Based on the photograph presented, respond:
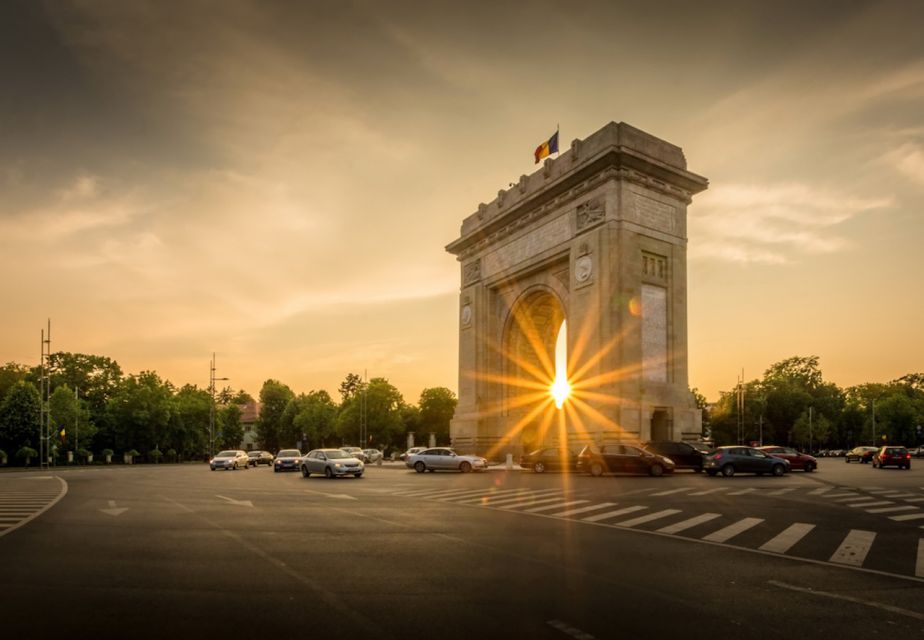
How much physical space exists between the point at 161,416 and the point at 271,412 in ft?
114

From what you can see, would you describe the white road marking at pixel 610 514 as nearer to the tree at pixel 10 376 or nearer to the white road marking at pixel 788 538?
the white road marking at pixel 788 538

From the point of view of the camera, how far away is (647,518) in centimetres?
1438

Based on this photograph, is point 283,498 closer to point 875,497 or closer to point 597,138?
point 875,497

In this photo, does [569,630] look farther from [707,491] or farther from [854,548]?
[707,491]

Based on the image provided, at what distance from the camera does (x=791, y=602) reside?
23.2 ft

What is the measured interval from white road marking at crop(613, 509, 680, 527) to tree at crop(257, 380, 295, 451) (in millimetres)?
106831

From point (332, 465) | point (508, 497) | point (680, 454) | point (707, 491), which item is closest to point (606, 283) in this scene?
point (680, 454)

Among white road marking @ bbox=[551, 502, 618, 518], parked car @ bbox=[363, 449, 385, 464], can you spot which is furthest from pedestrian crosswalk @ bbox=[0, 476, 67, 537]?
parked car @ bbox=[363, 449, 385, 464]

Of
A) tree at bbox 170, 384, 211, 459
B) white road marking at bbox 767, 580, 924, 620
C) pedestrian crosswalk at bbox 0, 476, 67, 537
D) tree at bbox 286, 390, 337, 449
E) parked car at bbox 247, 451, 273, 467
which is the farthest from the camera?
tree at bbox 286, 390, 337, 449

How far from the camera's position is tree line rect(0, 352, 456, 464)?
69062 millimetres

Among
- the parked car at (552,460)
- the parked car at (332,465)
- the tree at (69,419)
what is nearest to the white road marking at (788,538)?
the parked car at (552,460)

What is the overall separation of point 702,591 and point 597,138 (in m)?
37.7

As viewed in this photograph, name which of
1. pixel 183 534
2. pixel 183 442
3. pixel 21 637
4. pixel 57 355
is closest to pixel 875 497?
pixel 183 534

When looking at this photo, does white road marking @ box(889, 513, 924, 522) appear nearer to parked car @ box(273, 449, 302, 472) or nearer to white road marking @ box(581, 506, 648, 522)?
white road marking @ box(581, 506, 648, 522)
